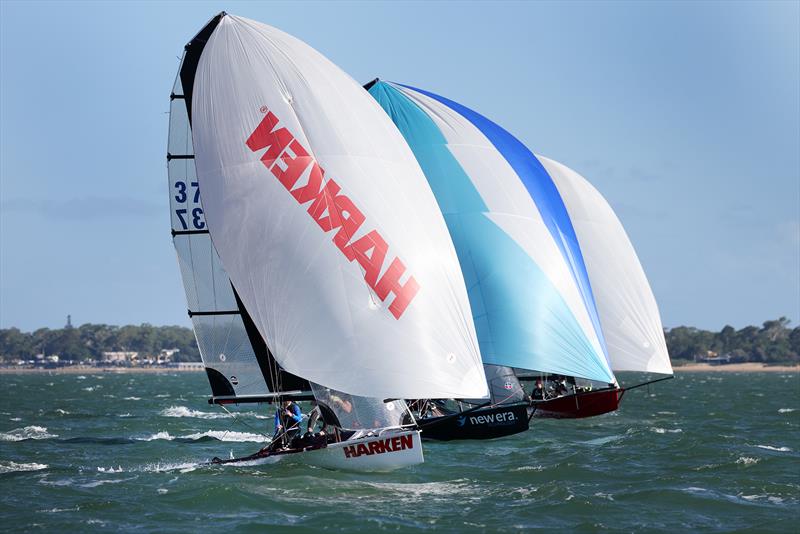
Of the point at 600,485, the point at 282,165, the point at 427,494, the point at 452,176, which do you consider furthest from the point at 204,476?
the point at 452,176

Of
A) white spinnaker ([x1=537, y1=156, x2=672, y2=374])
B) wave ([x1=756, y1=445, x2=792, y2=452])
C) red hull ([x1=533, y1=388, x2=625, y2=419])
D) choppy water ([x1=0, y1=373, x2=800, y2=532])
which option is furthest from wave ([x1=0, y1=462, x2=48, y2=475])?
white spinnaker ([x1=537, y1=156, x2=672, y2=374])

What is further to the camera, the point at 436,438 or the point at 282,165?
the point at 436,438

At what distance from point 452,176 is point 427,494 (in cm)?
1219

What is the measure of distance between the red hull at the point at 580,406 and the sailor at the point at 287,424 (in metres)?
13.4

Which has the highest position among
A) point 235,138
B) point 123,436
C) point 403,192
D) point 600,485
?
point 235,138

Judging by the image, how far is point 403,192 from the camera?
67.6 ft

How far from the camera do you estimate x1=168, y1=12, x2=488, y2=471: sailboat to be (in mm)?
19656

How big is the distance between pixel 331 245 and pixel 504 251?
31.6 ft

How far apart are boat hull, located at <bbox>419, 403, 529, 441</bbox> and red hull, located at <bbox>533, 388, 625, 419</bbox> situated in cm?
643

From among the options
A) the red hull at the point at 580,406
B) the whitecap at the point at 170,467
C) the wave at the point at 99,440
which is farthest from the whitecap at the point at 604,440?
the wave at the point at 99,440

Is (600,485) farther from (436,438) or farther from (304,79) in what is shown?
(304,79)

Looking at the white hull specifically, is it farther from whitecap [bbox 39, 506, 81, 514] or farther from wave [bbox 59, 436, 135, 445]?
wave [bbox 59, 436, 135, 445]

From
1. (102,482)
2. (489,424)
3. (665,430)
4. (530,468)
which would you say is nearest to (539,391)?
(665,430)

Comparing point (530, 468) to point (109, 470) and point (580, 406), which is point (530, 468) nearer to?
point (109, 470)
